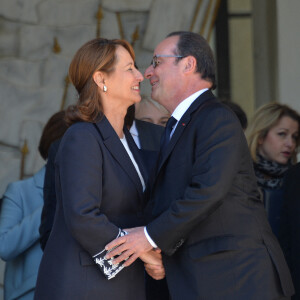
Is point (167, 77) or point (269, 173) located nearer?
point (167, 77)

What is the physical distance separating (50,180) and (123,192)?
26.1 inches

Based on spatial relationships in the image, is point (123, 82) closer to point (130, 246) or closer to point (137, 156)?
point (137, 156)

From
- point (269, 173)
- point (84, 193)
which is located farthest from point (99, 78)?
point (269, 173)

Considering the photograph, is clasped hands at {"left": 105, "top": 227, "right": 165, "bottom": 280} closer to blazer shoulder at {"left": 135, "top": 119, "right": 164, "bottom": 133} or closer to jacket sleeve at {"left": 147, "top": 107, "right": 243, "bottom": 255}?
jacket sleeve at {"left": 147, "top": 107, "right": 243, "bottom": 255}

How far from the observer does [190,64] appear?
302 centimetres

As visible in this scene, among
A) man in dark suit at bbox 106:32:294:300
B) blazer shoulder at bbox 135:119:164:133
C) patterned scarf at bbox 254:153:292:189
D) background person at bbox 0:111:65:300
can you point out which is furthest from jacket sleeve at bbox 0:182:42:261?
patterned scarf at bbox 254:153:292:189

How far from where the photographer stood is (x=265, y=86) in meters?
5.91

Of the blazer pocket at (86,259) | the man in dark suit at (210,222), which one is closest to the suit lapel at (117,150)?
the man in dark suit at (210,222)

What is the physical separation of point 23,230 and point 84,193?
3.90ft

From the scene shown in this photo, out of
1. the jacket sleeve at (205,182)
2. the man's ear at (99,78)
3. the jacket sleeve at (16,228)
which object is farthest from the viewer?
the jacket sleeve at (16,228)

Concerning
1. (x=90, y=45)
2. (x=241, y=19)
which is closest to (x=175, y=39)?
(x=90, y=45)

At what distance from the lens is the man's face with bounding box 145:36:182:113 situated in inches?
120

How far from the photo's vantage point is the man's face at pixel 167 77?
304 cm

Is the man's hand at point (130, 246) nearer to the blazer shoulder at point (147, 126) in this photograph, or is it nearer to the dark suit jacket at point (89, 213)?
the dark suit jacket at point (89, 213)
